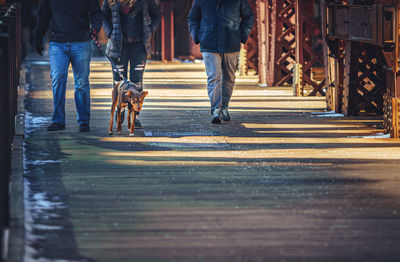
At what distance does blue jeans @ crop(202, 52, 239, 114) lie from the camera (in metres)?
12.3

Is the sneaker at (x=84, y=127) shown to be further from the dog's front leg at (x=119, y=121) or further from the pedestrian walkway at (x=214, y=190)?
the dog's front leg at (x=119, y=121)

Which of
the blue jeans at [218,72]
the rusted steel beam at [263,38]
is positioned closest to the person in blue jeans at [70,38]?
the blue jeans at [218,72]

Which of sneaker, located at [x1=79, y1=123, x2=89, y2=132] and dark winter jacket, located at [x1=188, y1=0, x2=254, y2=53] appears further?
dark winter jacket, located at [x1=188, y1=0, x2=254, y2=53]

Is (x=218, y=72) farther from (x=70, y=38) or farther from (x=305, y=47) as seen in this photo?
(x=305, y=47)

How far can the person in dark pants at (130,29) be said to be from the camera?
38.0ft

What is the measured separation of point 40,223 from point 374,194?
2887mm

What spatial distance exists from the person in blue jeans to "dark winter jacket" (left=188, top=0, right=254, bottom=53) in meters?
1.52

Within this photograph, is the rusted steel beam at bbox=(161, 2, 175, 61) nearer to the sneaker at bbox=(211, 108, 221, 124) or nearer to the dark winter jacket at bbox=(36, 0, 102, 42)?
the sneaker at bbox=(211, 108, 221, 124)

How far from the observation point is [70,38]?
11414 mm

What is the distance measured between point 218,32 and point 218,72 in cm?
55

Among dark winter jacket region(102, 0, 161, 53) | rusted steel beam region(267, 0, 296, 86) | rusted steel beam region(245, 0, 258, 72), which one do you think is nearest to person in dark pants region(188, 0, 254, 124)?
dark winter jacket region(102, 0, 161, 53)

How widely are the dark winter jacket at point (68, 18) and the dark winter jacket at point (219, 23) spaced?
1525mm

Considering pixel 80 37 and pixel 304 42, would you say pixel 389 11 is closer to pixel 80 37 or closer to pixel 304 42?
pixel 80 37

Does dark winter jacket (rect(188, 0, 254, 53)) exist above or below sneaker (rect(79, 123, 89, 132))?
above
